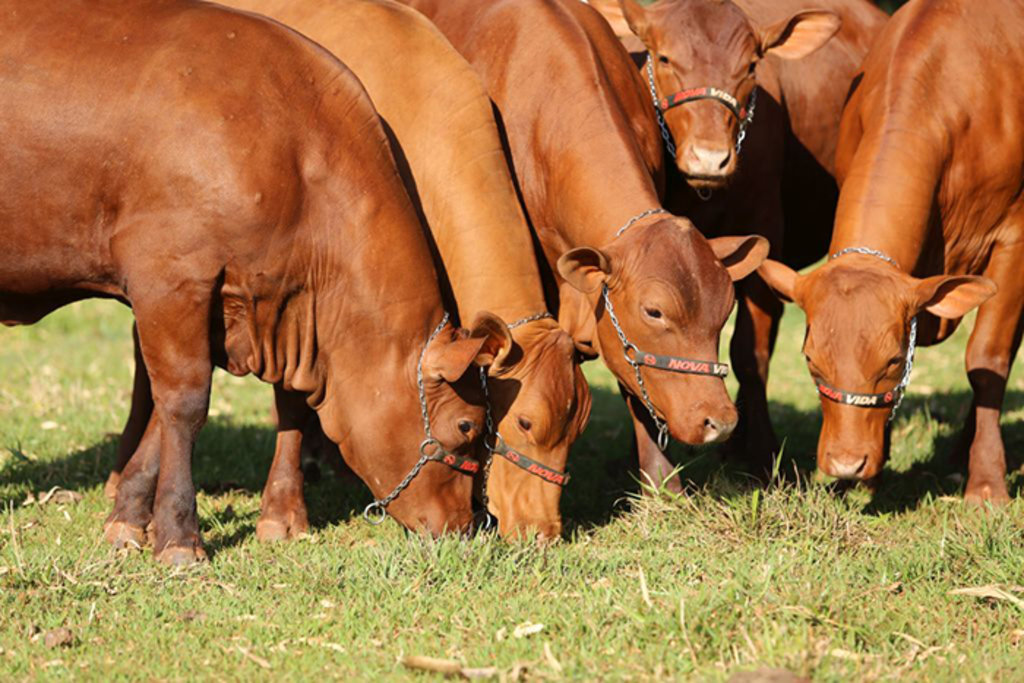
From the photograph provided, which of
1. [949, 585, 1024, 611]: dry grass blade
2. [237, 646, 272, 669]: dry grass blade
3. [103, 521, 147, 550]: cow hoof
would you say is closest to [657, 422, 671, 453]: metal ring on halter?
[949, 585, 1024, 611]: dry grass blade

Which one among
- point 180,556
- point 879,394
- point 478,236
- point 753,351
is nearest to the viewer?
point 180,556

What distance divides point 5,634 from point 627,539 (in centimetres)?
294

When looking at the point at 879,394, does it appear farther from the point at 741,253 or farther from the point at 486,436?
the point at 486,436

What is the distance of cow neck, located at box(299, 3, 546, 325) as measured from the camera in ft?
23.0

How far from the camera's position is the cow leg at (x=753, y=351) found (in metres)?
8.76

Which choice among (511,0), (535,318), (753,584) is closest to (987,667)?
(753,584)

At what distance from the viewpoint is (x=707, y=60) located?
8.00m

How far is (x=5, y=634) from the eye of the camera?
5484 millimetres

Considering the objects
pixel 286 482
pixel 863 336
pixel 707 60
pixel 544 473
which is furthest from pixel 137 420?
pixel 863 336

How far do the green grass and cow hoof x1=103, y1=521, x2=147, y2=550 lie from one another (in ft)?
0.29

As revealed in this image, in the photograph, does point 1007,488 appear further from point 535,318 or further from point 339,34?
point 339,34

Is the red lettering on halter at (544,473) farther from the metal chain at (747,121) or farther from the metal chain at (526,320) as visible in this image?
the metal chain at (747,121)

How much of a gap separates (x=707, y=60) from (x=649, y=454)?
7.36 ft

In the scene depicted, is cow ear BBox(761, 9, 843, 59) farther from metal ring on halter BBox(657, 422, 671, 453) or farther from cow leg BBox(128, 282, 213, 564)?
cow leg BBox(128, 282, 213, 564)
